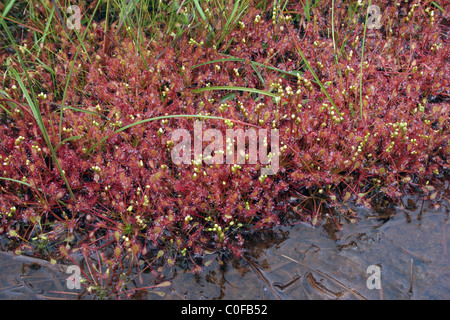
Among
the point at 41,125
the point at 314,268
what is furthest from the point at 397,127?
the point at 41,125

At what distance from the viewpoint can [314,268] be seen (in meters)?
2.89

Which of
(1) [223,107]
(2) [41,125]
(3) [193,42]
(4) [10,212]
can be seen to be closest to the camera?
(2) [41,125]

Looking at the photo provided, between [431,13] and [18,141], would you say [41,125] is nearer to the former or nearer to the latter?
[18,141]

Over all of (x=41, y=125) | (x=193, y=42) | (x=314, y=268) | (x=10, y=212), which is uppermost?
(x=193, y=42)

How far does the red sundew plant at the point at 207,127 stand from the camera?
9.98ft

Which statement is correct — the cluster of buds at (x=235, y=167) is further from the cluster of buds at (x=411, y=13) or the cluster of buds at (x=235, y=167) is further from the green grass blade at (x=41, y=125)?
the cluster of buds at (x=411, y=13)

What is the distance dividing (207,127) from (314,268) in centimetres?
145

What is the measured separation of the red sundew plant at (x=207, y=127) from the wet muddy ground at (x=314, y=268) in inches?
5.4

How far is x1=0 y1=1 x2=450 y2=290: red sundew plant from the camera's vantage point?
3.04 metres

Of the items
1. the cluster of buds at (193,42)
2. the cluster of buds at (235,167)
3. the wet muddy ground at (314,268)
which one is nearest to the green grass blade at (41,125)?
the wet muddy ground at (314,268)

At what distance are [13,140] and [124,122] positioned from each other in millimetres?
914

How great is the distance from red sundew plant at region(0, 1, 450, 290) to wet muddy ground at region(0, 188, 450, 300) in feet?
0.45

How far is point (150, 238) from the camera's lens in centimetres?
292
